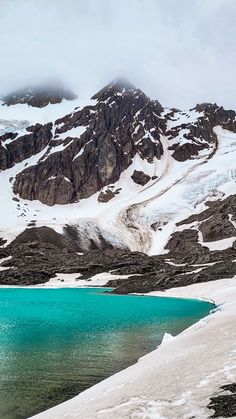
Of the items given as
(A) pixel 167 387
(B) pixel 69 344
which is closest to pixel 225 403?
(A) pixel 167 387

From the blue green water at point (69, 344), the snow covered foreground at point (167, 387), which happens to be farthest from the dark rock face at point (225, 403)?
the blue green water at point (69, 344)

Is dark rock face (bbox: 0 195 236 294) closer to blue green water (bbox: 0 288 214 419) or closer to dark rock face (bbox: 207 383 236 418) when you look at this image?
blue green water (bbox: 0 288 214 419)

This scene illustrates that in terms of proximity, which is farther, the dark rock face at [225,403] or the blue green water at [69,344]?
the blue green water at [69,344]

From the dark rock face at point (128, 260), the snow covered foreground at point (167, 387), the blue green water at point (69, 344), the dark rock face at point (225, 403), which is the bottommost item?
the dark rock face at point (128, 260)

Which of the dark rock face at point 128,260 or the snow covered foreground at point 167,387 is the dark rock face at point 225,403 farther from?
the dark rock face at point 128,260

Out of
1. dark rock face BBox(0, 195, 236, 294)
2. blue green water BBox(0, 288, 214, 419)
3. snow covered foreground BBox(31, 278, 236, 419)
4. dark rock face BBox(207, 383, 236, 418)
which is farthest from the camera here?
dark rock face BBox(0, 195, 236, 294)

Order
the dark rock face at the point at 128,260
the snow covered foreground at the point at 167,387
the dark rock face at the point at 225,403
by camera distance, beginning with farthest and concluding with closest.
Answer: the dark rock face at the point at 128,260, the snow covered foreground at the point at 167,387, the dark rock face at the point at 225,403

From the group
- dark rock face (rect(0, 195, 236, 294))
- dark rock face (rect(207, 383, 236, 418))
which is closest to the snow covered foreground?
dark rock face (rect(207, 383, 236, 418))

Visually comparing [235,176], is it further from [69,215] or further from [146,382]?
[146,382]
